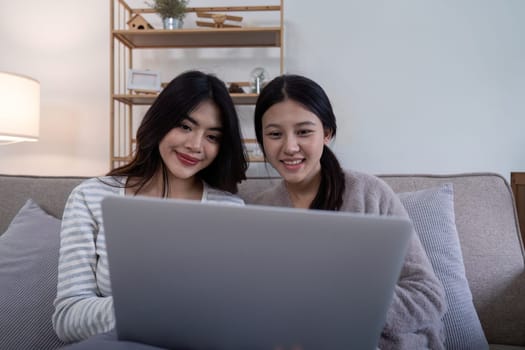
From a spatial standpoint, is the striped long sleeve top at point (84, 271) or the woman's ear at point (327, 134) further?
the woman's ear at point (327, 134)

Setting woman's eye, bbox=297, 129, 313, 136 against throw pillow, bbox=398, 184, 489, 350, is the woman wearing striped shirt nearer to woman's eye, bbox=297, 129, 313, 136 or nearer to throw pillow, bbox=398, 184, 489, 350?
woman's eye, bbox=297, 129, 313, 136

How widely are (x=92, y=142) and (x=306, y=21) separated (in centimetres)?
144

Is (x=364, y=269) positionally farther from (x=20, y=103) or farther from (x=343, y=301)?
(x=20, y=103)

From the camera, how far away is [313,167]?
40.4 inches

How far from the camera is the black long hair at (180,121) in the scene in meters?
0.93

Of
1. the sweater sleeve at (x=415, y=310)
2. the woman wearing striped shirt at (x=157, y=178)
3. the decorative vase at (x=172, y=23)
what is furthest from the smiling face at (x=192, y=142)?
the decorative vase at (x=172, y=23)

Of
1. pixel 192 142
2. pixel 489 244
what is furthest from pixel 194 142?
pixel 489 244

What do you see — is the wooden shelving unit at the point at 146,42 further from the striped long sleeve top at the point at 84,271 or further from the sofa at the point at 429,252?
the striped long sleeve top at the point at 84,271

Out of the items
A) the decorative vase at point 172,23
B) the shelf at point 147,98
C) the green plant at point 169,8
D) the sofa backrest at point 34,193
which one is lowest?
the sofa backrest at point 34,193

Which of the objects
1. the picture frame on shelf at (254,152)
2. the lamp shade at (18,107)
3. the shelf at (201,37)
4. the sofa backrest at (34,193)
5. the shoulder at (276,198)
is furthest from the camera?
the picture frame on shelf at (254,152)

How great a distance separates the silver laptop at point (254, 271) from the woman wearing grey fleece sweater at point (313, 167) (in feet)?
1.62

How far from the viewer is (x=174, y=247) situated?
396mm

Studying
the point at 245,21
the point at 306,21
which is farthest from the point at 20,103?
the point at 306,21

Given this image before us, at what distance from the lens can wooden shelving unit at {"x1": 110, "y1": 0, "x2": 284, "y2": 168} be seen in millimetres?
2008
